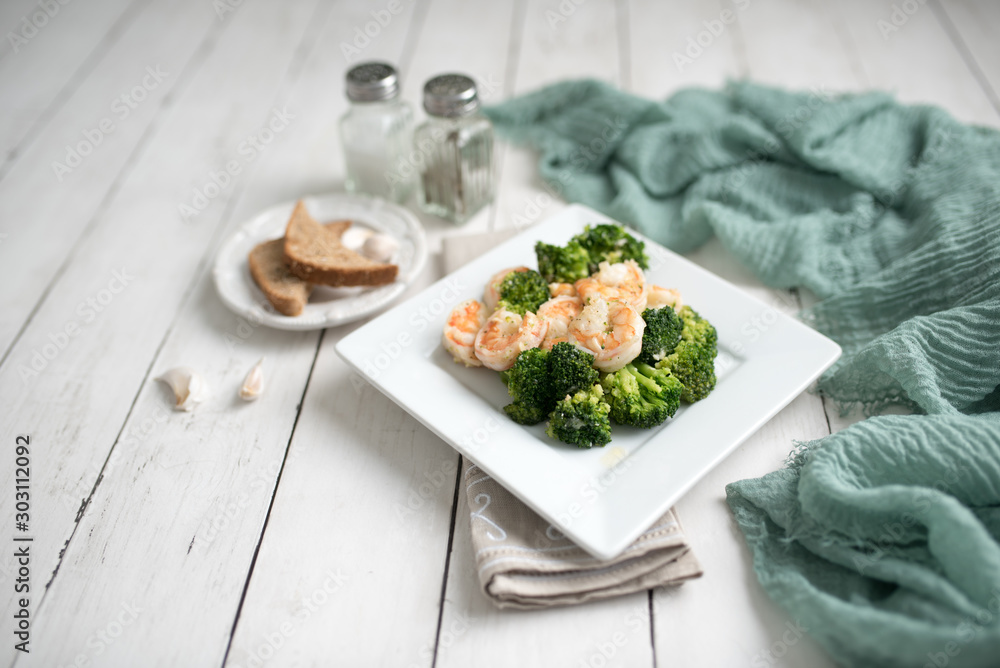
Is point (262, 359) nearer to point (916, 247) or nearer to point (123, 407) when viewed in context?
point (123, 407)

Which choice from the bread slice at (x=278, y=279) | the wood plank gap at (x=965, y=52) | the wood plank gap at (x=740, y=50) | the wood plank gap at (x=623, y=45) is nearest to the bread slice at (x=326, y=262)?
the bread slice at (x=278, y=279)

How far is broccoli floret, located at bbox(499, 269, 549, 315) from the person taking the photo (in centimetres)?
173

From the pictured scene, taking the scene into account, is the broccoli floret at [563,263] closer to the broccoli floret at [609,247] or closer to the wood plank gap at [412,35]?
the broccoli floret at [609,247]

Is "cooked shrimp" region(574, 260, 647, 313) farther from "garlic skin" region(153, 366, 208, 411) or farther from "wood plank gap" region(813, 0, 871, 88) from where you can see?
"wood plank gap" region(813, 0, 871, 88)

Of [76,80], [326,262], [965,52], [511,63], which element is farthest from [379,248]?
[965,52]

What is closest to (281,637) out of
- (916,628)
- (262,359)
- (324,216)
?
(262,359)

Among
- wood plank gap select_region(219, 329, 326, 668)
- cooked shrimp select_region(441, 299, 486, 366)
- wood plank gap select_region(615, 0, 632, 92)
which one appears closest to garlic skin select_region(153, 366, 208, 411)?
wood plank gap select_region(219, 329, 326, 668)

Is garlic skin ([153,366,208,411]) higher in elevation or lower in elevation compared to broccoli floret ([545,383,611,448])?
lower

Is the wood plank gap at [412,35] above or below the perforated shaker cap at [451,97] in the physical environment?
below

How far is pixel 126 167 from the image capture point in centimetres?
272

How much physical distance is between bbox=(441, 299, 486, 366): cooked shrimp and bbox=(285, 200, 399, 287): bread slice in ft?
1.25

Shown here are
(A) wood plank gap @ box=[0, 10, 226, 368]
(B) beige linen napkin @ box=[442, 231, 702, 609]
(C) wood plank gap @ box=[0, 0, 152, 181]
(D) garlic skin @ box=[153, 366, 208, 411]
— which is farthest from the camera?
(C) wood plank gap @ box=[0, 0, 152, 181]

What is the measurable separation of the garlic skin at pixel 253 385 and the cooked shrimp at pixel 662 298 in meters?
1.01

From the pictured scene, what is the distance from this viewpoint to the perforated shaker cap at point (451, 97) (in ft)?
7.22
